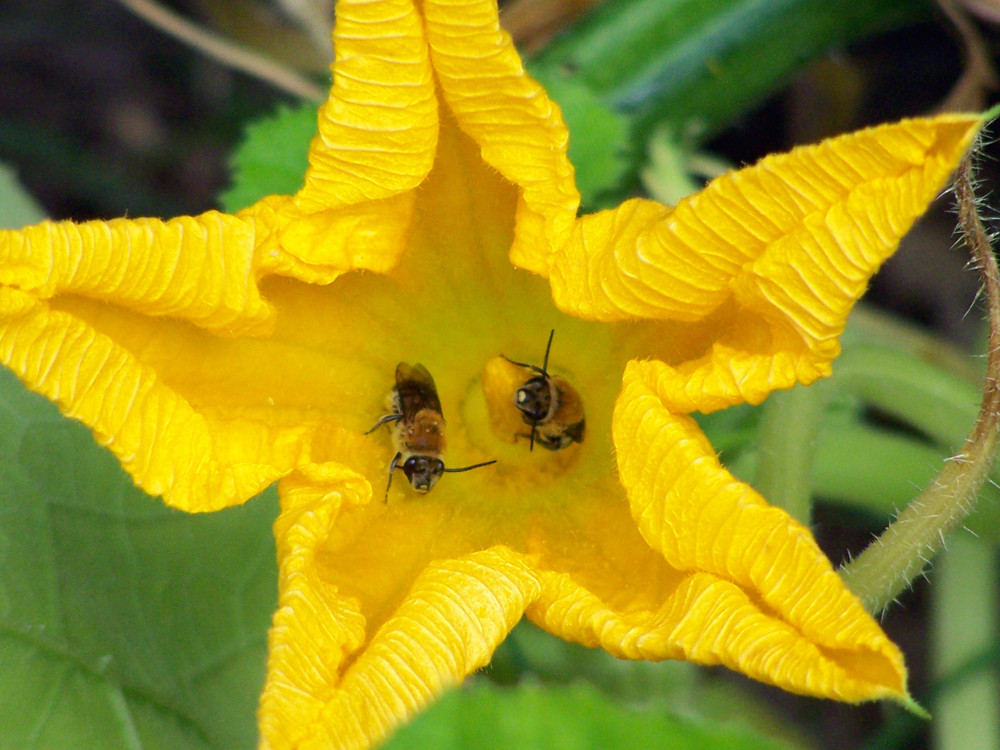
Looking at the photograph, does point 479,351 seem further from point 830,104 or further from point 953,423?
point 830,104

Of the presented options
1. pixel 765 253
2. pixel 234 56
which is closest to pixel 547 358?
pixel 765 253

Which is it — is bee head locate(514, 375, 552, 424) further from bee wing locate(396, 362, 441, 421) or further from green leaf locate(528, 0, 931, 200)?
green leaf locate(528, 0, 931, 200)

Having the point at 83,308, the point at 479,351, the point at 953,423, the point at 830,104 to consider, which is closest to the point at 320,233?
the point at 83,308

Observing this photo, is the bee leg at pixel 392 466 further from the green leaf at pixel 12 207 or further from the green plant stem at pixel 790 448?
the green leaf at pixel 12 207

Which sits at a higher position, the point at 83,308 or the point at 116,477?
the point at 83,308

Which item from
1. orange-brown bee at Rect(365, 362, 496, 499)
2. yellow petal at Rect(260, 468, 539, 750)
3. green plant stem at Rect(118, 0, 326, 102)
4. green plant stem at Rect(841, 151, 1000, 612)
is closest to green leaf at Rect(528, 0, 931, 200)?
green plant stem at Rect(118, 0, 326, 102)

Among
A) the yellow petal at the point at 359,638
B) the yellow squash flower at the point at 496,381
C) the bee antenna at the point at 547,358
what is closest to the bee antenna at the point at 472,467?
the yellow squash flower at the point at 496,381
